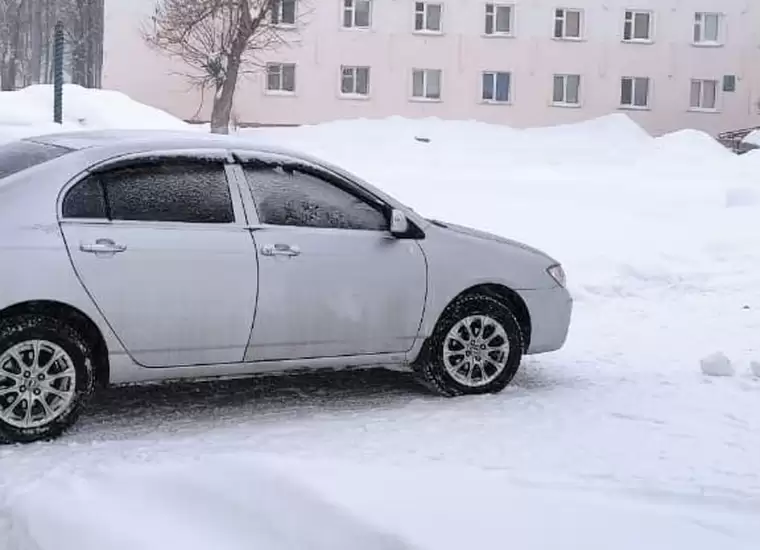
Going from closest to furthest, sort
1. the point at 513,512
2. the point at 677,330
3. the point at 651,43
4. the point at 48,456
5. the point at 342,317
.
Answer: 1. the point at 513,512
2. the point at 48,456
3. the point at 342,317
4. the point at 677,330
5. the point at 651,43

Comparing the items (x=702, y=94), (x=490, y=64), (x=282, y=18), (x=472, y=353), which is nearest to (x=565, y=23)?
(x=490, y=64)

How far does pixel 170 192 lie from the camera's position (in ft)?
20.5

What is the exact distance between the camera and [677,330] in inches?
372

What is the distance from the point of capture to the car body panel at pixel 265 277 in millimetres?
5777

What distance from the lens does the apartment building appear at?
129 ft

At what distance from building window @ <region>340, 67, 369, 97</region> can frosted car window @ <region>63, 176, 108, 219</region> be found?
34264mm

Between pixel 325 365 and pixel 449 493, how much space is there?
215 centimetres

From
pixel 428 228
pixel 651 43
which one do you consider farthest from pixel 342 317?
pixel 651 43

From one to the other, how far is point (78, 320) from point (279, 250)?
3.87 feet

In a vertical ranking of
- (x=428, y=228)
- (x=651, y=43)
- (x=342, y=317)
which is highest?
(x=651, y=43)

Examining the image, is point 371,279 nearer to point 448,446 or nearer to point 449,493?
point 448,446

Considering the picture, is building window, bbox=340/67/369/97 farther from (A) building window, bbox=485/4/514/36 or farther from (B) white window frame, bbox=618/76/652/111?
(B) white window frame, bbox=618/76/652/111

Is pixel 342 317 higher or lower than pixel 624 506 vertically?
higher

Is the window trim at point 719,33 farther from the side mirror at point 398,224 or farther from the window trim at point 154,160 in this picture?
the window trim at point 154,160
